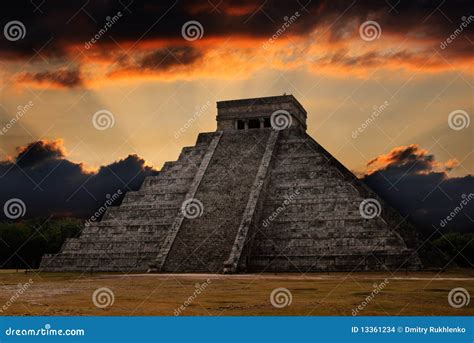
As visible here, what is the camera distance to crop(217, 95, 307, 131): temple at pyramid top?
36.5 metres

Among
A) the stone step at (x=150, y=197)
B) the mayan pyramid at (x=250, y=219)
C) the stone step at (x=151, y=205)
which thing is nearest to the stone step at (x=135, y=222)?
the mayan pyramid at (x=250, y=219)

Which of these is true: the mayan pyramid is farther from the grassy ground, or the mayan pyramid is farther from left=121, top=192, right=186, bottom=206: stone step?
the grassy ground

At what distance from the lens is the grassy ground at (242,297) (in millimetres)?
12328

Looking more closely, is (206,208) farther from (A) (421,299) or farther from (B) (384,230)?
(A) (421,299)

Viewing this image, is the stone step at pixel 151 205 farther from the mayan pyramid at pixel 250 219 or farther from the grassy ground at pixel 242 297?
the grassy ground at pixel 242 297

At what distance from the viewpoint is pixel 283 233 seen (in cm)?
2695

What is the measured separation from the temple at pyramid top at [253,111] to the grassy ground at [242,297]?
17.7m

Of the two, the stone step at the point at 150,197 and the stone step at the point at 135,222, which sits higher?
the stone step at the point at 150,197

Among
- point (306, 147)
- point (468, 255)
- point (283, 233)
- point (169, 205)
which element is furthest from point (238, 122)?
point (468, 255)

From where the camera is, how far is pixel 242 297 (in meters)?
14.7

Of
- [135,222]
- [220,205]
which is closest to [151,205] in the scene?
[135,222]

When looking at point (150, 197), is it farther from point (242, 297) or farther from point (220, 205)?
point (242, 297)

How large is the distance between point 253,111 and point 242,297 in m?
22.9

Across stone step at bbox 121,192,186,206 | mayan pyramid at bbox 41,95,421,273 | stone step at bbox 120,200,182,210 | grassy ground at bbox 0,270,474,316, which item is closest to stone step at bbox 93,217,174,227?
mayan pyramid at bbox 41,95,421,273
